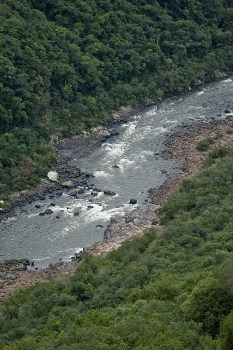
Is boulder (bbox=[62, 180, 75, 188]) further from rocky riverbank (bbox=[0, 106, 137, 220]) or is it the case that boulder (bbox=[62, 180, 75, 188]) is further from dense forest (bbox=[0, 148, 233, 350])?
dense forest (bbox=[0, 148, 233, 350])

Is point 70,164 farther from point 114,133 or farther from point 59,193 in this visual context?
point 114,133

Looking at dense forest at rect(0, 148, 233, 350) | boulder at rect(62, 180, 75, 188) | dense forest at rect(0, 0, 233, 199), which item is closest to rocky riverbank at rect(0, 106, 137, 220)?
boulder at rect(62, 180, 75, 188)

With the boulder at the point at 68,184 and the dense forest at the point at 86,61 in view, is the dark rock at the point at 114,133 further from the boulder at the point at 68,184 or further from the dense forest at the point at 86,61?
the boulder at the point at 68,184

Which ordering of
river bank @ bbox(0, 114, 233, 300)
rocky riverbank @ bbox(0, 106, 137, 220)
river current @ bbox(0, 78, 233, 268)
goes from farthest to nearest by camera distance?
rocky riverbank @ bbox(0, 106, 137, 220) < river current @ bbox(0, 78, 233, 268) < river bank @ bbox(0, 114, 233, 300)

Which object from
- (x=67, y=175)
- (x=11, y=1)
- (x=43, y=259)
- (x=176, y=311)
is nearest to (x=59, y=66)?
(x=11, y=1)

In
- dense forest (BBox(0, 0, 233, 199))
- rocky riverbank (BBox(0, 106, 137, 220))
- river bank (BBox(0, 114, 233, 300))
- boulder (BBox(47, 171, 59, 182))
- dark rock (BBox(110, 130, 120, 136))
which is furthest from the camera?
dark rock (BBox(110, 130, 120, 136))

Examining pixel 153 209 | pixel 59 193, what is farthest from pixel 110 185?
pixel 153 209

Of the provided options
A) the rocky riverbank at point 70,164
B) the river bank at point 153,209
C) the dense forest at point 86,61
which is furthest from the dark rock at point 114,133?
the river bank at point 153,209
